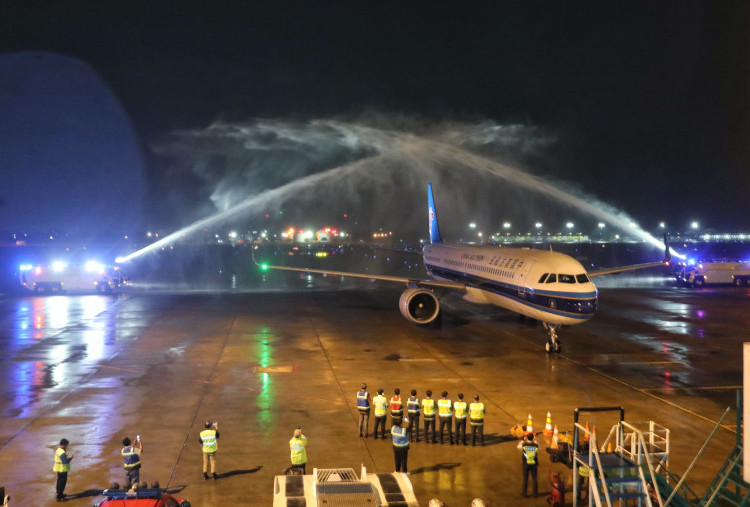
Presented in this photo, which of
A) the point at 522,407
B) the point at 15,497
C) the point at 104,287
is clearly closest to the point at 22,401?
the point at 15,497

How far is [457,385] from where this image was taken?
79.3ft

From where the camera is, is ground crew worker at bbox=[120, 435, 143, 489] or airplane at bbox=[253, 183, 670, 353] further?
airplane at bbox=[253, 183, 670, 353]

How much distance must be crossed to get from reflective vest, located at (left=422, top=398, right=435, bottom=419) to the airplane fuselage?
518 inches

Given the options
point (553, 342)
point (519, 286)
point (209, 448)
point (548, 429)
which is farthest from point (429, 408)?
point (519, 286)

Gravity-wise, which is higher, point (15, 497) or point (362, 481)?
point (362, 481)

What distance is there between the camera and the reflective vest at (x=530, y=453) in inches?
551

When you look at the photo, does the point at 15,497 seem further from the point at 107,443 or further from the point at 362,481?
the point at 362,481

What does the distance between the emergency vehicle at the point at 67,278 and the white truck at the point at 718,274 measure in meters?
56.7

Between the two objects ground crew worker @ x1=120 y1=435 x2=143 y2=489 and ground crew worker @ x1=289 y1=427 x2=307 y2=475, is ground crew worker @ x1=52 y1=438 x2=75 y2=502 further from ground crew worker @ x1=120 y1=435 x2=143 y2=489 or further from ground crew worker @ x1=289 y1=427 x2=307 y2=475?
ground crew worker @ x1=289 y1=427 x2=307 y2=475

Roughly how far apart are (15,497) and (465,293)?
97.3 ft

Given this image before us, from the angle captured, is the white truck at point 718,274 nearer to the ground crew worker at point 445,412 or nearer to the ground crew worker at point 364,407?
the ground crew worker at point 445,412

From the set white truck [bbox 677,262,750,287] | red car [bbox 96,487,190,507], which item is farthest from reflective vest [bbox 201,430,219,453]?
white truck [bbox 677,262,750,287]

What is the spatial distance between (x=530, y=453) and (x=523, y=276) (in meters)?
18.5

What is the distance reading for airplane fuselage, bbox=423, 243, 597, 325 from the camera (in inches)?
1139
